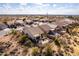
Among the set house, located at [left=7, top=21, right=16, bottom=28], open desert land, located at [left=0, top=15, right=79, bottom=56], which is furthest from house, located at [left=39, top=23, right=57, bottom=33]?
house, located at [left=7, top=21, right=16, bottom=28]

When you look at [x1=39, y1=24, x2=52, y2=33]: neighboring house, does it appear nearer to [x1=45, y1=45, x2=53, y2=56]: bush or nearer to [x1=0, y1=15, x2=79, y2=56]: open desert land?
[x1=0, y1=15, x2=79, y2=56]: open desert land

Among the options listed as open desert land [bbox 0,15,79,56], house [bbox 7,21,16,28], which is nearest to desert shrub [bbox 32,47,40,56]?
open desert land [bbox 0,15,79,56]

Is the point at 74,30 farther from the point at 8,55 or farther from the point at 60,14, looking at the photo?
the point at 8,55

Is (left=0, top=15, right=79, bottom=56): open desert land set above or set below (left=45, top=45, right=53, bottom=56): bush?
above

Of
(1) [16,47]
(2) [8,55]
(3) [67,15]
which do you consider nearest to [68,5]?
(3) [67,15]

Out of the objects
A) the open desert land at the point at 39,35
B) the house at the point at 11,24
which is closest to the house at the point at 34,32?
the open desert land at the point at 39,35

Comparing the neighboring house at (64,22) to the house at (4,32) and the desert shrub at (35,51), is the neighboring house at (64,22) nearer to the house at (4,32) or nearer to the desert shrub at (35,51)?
the desert shrub at (35,51)

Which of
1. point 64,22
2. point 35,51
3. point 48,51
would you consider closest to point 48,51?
point 48,51

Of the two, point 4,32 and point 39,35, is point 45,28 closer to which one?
point 39,35

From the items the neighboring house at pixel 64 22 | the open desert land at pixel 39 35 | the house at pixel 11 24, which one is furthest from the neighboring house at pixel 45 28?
the house at pixel 11 24

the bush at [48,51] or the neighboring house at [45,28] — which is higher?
the neighboring house at [45,28]
